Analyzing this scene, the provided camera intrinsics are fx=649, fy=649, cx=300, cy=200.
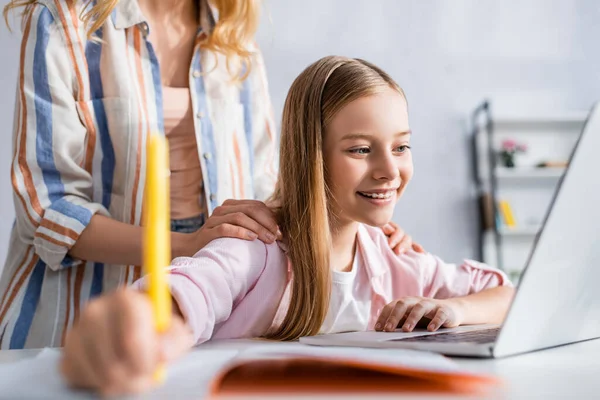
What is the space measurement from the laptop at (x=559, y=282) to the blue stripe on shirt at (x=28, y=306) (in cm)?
68

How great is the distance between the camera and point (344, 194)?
1013 mm

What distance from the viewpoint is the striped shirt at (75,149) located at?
1.15 m

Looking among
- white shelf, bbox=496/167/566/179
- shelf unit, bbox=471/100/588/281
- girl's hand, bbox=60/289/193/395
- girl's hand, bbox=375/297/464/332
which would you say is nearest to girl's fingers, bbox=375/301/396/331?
girl's hand, bbox=375/297/464/332

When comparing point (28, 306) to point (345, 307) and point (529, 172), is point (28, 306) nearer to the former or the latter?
point (345, 307)

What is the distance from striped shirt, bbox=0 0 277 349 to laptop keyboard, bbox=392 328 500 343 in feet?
2.11

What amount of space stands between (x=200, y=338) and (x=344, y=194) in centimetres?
37

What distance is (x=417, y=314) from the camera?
849 millimetres

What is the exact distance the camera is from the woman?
3.72 feet

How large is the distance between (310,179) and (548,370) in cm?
53

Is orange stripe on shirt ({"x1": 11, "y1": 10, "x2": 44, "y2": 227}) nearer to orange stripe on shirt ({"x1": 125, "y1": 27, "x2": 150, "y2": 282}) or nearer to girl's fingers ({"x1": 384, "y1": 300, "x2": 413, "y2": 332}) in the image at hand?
orange stripe on shirt ({"x1": 125, "y1": 27, "x2": 150, "y2": 282})

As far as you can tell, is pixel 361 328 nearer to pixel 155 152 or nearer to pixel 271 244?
pixel 271 244

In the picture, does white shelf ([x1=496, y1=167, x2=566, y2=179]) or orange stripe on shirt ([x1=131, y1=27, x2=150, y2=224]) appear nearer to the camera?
orange stripe on shirt ([x1=131, y1=27, x2=150, y2=224])

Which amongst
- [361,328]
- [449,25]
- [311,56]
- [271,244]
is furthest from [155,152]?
[449,25]

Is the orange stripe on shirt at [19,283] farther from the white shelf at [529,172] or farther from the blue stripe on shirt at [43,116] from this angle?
the white shelf at [529,172]
